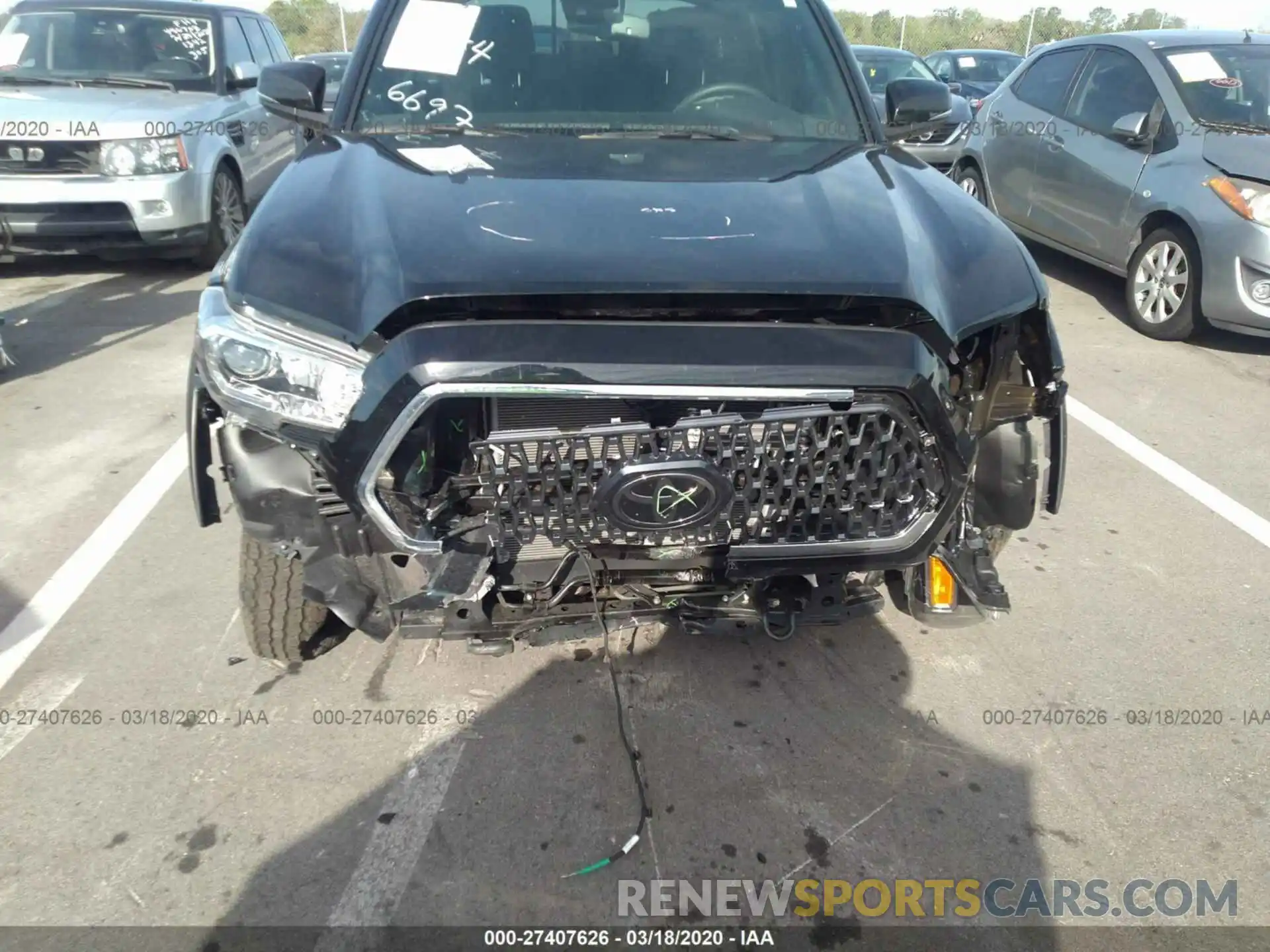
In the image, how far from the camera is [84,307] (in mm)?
6609

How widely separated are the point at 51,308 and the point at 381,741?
212 inches

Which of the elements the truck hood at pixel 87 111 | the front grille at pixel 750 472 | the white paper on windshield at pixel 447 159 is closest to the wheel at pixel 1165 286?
the front grille at pixel 750 472

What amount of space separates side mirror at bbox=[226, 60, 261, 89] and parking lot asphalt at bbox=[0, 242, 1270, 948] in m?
4.92

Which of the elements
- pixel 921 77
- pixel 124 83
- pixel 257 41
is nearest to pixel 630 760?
pixel 921 77

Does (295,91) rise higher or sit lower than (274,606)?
higher

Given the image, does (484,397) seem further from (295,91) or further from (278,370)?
(295,91)

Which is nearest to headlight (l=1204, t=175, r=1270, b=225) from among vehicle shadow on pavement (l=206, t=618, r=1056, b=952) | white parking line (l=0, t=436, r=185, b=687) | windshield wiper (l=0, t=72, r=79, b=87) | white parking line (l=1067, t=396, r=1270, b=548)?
white parking line (l=1067, t=396, r=1270, b=548)

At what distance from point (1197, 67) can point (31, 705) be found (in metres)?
7.12

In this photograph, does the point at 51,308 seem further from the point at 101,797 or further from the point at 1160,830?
the point at 1160,830

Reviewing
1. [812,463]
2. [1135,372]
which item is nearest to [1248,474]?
[1135,372]

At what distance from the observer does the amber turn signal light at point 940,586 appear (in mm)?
2490

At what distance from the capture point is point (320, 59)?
12.1 metres

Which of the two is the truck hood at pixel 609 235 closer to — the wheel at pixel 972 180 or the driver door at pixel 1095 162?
the driver door at pixel 1095 162

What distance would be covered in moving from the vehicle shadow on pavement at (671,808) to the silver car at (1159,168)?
4147 millimetres
